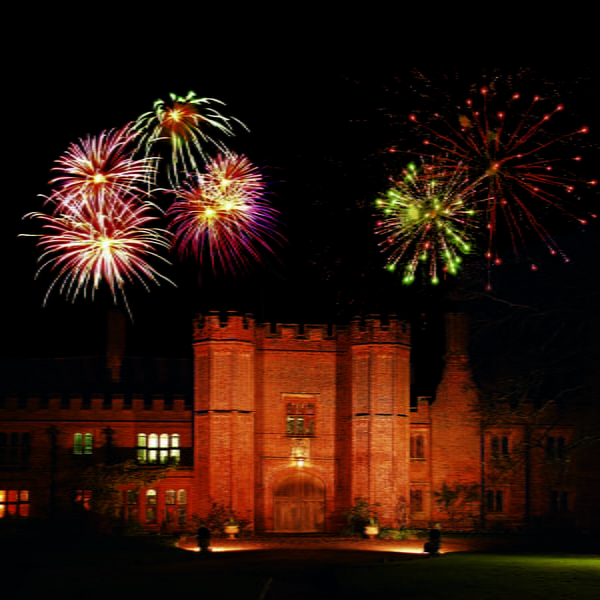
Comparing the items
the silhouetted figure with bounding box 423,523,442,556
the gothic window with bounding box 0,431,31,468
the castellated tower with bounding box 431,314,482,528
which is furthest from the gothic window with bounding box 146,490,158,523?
the silhouetted figure with bounding box 423,523,442,556

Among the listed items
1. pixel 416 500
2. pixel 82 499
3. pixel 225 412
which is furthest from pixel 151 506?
pixel 416 500

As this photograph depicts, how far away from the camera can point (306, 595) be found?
72.2 feet

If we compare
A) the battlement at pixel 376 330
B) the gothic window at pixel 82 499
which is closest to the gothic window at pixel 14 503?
the gothic window at pixel 82 499

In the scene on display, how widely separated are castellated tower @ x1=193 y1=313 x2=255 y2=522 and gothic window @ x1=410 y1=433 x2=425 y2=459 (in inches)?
253

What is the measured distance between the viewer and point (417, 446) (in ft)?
132

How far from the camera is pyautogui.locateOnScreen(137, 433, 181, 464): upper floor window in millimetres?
39375

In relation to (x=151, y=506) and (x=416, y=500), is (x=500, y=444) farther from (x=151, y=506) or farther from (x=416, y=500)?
(x=151, y=506)

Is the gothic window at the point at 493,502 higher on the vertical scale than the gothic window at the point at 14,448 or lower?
lower

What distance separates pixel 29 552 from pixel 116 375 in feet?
42.8

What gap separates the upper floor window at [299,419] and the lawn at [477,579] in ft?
39.9

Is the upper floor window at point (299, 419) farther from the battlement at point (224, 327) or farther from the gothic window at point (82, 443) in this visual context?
the gothic window at point (82, 443)

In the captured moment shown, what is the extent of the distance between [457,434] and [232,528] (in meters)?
9.79

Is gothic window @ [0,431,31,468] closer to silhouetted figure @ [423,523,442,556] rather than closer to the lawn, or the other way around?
silhouetted figure @ [423,523,442,556]

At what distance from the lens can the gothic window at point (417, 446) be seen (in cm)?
4031
